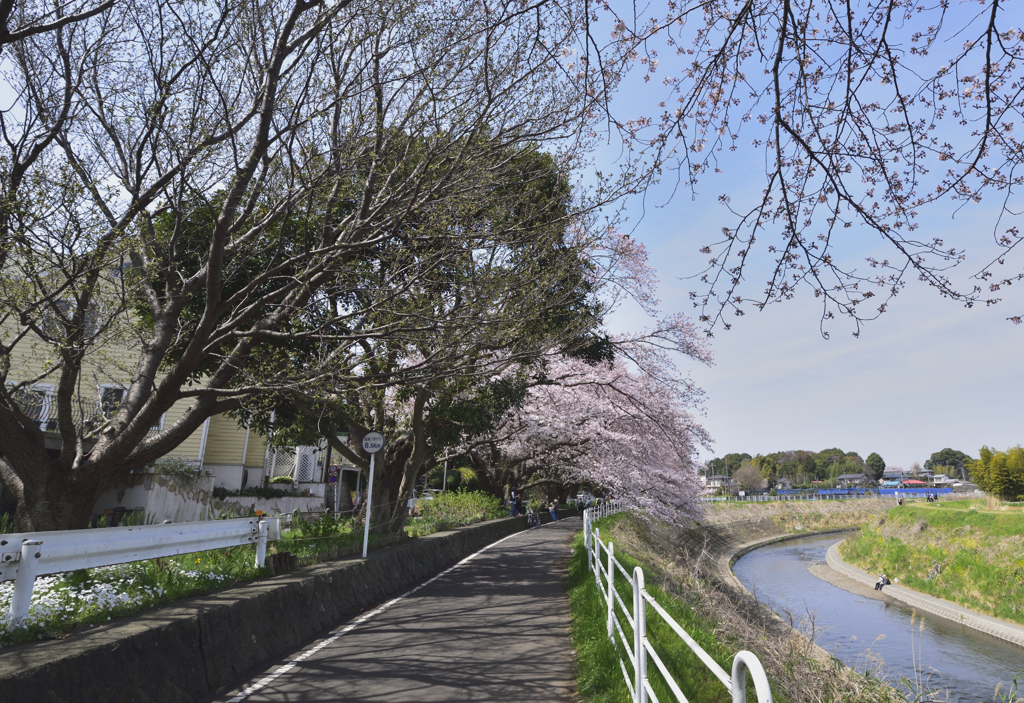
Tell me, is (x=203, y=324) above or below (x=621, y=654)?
above

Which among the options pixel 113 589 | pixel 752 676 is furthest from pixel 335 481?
pixel 752 676

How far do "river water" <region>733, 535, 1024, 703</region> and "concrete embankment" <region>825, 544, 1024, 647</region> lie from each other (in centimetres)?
28

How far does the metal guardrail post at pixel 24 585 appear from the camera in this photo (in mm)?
4758

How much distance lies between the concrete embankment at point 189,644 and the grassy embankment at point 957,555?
2521cm

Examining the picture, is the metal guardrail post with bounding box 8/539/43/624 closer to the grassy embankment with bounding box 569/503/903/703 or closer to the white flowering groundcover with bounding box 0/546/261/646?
the white flowering groundcover with bounding box 0/546/261/646

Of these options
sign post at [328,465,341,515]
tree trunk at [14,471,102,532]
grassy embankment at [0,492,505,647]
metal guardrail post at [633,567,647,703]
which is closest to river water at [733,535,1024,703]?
metal guardrail post at [633,567,647,703]

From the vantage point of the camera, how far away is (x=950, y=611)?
78.5 feet

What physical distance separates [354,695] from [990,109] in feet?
22.2

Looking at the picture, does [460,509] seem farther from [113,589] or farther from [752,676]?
[752,676]

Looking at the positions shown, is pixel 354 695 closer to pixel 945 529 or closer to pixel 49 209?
pixel 49 209

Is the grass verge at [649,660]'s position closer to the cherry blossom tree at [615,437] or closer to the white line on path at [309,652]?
the white line on path at [309,652]

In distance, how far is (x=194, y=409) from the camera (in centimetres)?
961

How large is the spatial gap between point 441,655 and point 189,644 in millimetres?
2731

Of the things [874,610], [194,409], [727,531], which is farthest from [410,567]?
[727,531]
